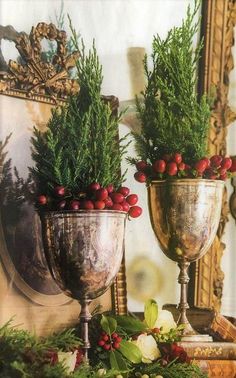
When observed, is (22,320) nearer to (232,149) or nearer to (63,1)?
(63,1)

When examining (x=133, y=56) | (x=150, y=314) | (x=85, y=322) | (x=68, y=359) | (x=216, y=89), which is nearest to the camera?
(x=68, y=359)

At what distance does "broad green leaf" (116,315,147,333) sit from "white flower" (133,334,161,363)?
0.02 metres

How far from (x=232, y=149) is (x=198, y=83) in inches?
6.1

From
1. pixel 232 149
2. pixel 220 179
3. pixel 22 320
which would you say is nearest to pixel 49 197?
pixel 22 320

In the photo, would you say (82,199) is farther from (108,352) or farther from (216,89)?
(216,89)

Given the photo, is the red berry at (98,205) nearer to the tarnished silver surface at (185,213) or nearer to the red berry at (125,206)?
the red berry at (125,206)

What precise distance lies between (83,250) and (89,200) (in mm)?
71

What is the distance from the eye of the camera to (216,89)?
1573 millimetres

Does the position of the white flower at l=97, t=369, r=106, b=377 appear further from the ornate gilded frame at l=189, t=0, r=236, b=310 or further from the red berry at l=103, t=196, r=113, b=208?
the ornate gilded frame at l=189, t=0, r=236, b=310

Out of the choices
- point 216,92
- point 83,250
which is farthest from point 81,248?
point 216,92

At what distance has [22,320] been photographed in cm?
120

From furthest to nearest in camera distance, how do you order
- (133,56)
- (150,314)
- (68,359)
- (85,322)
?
(133,56), (150,314), (85,322), (68,359)

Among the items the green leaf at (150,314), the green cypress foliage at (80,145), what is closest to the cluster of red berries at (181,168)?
the green cypress foliage at (80,145)

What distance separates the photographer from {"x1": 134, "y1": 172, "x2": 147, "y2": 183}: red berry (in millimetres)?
1295
